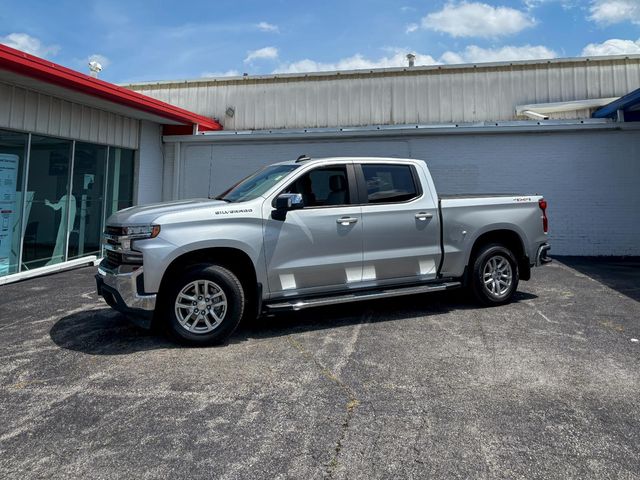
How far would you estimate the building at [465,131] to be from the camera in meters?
10.9

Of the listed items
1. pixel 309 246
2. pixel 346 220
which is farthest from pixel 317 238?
pixel 346 220

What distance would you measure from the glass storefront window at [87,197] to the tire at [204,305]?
21.3 feet

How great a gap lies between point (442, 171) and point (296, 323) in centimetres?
765

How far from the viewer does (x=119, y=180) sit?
11023 millimetres

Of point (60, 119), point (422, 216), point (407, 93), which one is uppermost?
point (407, 93)

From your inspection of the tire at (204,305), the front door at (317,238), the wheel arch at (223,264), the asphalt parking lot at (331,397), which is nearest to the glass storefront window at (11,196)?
the asphalt parking lot at (331,397)

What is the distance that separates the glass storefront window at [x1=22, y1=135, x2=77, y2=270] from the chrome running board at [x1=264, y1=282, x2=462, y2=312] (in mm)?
6410

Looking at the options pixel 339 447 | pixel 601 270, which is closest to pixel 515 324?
pixel 339 447

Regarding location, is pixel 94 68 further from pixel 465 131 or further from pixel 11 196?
pixel 465 131

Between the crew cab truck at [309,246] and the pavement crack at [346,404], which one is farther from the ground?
the crew cab truck at [309,246]

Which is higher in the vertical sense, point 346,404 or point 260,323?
point 260,323

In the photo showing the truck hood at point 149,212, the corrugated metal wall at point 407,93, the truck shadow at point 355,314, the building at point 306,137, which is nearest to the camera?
the truck hood at point 149,212

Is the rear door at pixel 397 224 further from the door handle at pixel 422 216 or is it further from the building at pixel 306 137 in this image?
the building at pixel 306 137

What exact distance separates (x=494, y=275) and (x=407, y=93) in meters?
9.29
